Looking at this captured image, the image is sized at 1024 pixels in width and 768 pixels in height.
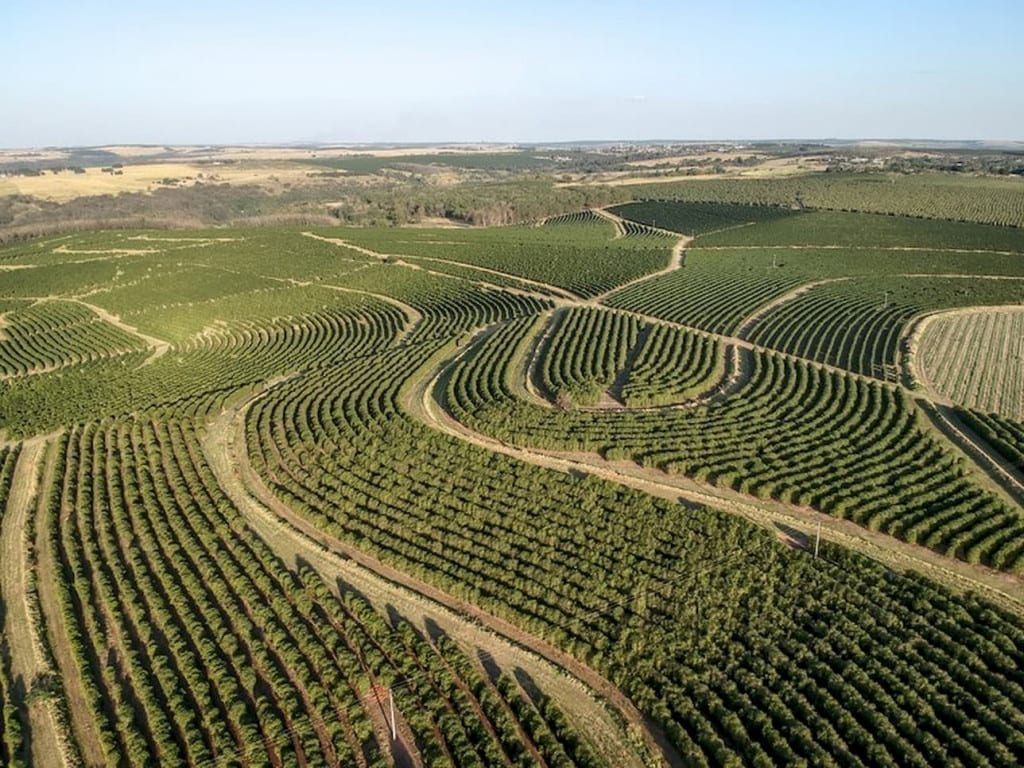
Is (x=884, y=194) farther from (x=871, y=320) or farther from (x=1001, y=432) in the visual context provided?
(x=1001, y=432)

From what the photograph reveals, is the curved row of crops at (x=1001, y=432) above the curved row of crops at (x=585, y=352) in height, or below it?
below

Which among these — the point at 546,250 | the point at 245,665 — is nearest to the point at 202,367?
the point at 245,665

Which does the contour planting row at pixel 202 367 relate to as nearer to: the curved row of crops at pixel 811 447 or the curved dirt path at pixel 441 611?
the curved dirt path at pixel 441 611

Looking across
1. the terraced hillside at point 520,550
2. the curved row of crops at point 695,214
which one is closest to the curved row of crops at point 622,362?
the terraced hillside at point 520,550

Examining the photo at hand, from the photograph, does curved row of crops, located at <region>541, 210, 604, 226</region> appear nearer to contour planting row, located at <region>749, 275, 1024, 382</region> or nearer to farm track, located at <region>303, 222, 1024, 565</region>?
farm track, located at <region>303, 222, 1024, 565</region>

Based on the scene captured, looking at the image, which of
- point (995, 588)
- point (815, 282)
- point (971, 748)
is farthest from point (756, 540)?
point (815, 282)

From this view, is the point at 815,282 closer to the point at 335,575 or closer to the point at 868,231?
the point at 868,231

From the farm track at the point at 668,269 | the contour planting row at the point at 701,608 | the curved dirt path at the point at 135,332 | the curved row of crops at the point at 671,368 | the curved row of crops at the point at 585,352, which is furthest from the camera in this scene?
the farm track at the point at 668,269
